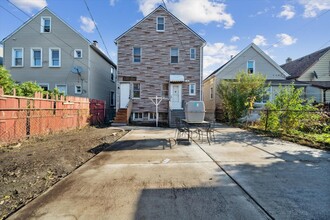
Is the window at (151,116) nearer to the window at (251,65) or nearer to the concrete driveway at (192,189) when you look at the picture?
the window at (251,65)

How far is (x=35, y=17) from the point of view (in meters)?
17.9

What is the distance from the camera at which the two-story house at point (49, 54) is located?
1800cm

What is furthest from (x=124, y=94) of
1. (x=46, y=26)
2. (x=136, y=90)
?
(x=46, y=26)

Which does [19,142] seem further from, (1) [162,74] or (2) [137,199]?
(1) [162,74]

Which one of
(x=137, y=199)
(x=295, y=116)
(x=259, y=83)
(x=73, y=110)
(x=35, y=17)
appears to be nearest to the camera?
(x=137, y=199)

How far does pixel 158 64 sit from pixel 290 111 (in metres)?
11.0

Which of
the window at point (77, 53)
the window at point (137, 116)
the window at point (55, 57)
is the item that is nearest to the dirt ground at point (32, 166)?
the window at point (137, 116)

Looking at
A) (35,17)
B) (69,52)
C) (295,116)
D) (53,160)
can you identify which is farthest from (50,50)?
(295,116)

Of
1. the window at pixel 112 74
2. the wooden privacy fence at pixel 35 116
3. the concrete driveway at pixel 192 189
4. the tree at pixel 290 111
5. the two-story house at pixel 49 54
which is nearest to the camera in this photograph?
the concrete driveway at pixel 192 189

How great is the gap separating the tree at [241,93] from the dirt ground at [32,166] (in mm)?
10260

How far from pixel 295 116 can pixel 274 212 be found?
8.32m

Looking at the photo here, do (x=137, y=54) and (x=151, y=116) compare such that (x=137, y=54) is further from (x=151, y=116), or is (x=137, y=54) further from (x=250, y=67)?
(x=250, y=67)

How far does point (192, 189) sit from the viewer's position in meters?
3.69

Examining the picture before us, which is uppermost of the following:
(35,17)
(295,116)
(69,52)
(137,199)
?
(35,17)
